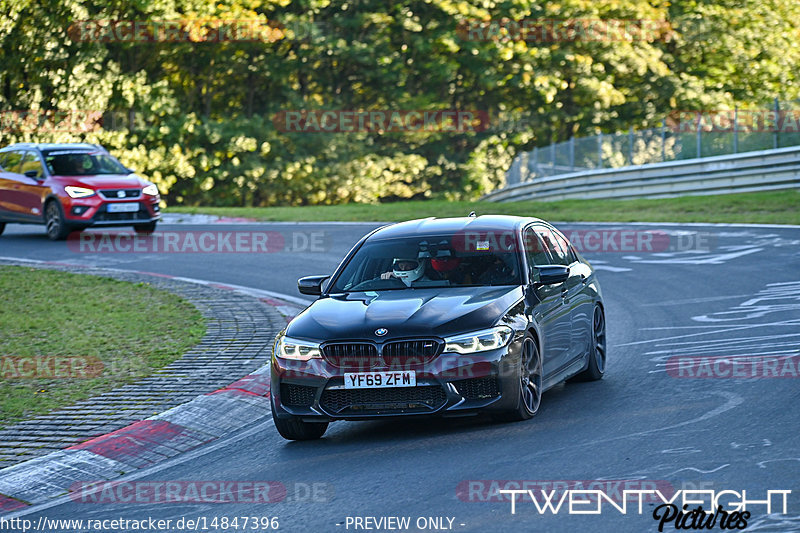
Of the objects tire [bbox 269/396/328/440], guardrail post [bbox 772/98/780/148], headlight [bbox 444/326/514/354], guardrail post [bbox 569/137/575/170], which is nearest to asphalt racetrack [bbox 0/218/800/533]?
tire [bbox 269/396/328/440]

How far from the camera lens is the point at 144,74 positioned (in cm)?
4538

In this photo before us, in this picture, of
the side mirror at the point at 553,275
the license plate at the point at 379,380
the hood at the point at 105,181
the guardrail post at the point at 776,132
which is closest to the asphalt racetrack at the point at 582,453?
the license plate at the point at 379,380

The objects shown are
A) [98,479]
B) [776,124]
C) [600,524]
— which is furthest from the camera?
[776,124]

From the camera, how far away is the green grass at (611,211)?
88.1ft

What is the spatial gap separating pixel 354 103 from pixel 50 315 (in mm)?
41038

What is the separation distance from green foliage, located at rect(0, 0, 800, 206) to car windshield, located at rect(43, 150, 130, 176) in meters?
18.5

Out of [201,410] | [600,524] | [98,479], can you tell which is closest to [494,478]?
[600,524]

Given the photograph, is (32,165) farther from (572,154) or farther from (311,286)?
(572,154)

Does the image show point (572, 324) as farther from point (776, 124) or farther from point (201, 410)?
point (776, 124)

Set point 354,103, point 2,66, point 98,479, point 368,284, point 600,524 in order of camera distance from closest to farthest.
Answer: point 600,524, point 98,479, point 368,284, point 2,66, point 354,103

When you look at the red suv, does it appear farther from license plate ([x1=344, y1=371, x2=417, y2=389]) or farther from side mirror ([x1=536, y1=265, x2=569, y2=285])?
license plate ([x1=344, y1=371, x2=417, y2=389])

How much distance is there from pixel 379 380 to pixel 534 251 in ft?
7.49

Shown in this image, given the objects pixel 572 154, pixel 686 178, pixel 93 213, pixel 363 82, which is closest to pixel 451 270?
pixel 93 213

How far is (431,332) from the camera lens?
330 inches
